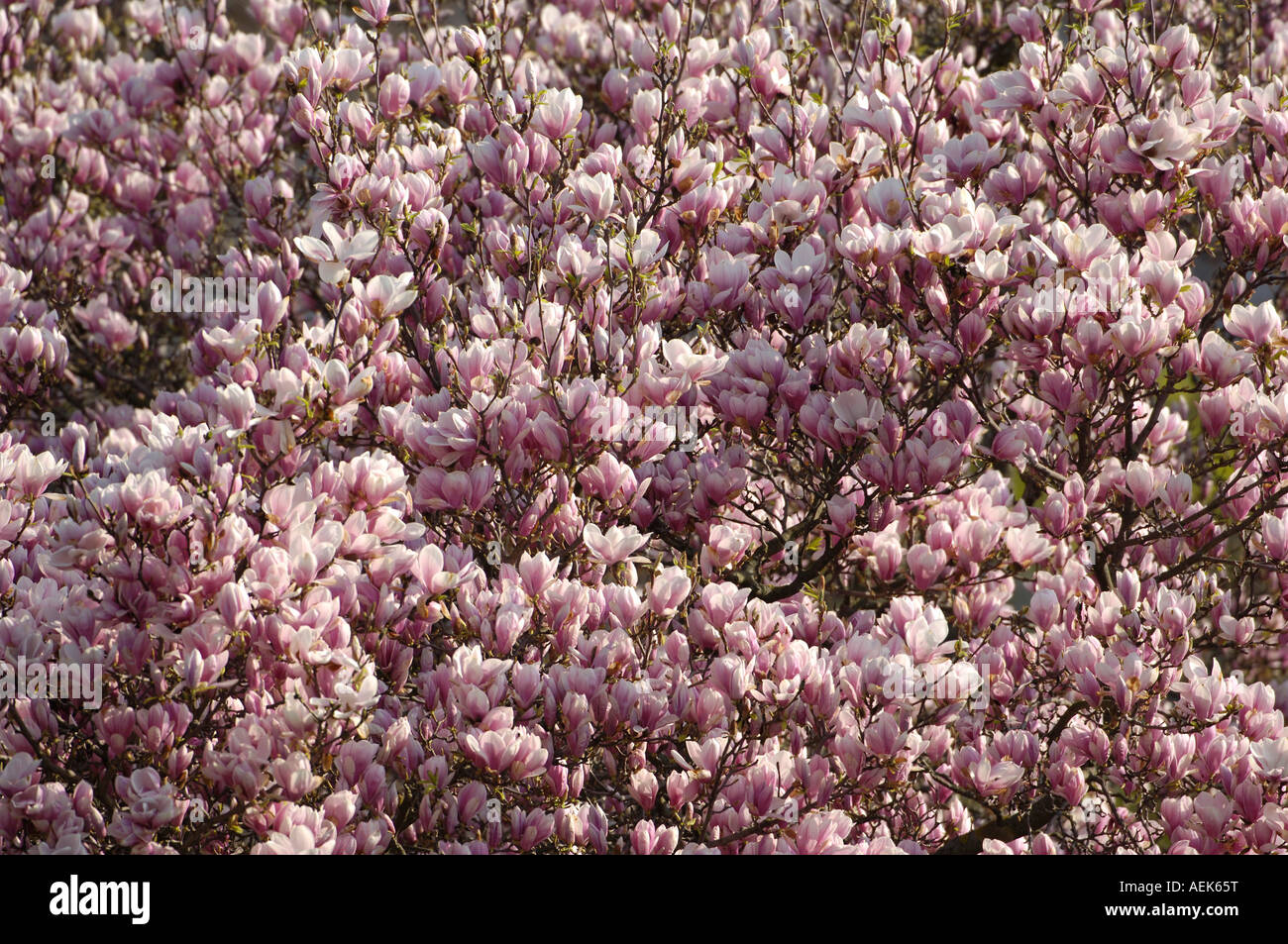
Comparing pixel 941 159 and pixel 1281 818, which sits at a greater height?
pixel 941 159

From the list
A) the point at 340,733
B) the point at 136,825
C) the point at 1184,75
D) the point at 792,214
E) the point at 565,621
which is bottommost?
the point at 136,825

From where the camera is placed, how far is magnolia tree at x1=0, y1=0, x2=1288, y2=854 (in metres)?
2.99

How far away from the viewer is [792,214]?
3.90 metres

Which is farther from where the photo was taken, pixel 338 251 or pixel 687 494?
pixel 687 494

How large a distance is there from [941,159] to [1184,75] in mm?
782

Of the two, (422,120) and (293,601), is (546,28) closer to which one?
(422,120)

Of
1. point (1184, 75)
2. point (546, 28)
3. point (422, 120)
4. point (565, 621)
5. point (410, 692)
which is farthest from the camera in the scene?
point (546, 28)

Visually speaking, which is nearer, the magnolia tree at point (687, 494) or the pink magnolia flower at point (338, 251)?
the magnolia tree at point (687, 494)

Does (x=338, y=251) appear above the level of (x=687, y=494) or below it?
above

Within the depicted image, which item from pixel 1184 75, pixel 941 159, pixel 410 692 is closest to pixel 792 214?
pixel 941 159

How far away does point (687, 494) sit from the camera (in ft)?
12.3

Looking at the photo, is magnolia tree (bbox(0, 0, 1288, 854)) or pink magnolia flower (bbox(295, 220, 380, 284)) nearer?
magnolia tree (bbox(0, 0, 1288, 854))

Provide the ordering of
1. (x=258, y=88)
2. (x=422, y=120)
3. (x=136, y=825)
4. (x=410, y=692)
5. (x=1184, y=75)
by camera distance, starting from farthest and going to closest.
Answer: (x=258, y=88)
(x=422, y=120)
(x=1184, y=75)
(x=410, y=692)
(x=136, y=825)

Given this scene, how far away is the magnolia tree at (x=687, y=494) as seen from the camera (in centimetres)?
299
